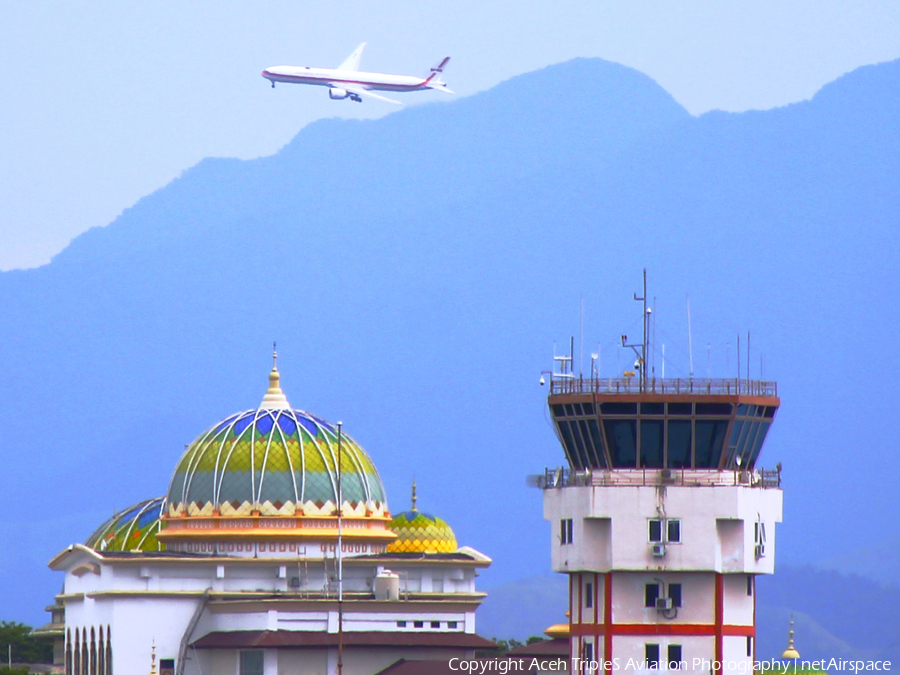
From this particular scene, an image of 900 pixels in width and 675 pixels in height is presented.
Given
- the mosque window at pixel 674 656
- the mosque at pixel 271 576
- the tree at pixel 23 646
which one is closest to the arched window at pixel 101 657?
the mosque at pixel 271 576

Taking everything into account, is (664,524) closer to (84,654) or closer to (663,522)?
(663,522)

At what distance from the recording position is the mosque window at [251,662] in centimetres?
11444

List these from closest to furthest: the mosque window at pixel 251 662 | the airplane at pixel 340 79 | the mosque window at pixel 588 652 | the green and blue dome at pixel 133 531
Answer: the mosque window at pixel 588 652, the mosque window at pixel 251 662, the green and blue dome at pixel 133 531, the airplane at pixel 340 79

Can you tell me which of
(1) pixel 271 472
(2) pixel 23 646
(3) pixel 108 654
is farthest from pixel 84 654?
(2) pixel 23 646

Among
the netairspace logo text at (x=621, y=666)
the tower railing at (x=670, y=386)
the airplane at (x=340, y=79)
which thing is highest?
the airplane at (x=340, y=79)

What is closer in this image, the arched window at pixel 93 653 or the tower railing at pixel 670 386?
the tower railing at pixel 670 386

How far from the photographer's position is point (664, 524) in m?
87.4

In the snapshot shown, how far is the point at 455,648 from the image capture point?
116062mm

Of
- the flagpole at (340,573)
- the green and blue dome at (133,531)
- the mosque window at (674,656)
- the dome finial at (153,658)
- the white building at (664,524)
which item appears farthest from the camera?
the green and blue dome at (133,531)

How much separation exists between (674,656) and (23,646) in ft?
347

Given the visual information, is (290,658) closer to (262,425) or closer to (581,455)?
(262,425)

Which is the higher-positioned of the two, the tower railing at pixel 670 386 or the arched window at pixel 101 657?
the tower railing at pixel 670 386

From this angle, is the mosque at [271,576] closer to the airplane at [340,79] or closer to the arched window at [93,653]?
the arched window at [93,653]

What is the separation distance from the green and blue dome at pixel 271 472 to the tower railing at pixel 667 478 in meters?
31.8
